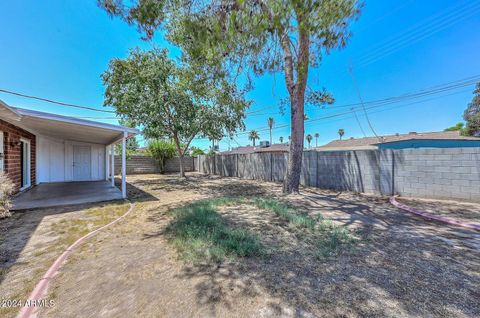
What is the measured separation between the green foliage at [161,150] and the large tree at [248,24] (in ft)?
40.9

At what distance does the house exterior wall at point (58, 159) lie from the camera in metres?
9.43

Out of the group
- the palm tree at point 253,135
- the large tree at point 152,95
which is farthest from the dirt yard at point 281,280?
the palm tree at point 253,135

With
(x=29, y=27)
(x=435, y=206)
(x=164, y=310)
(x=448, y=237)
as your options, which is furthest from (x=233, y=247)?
(x=29, y=27)

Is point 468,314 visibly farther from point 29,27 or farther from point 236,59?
point 29,27

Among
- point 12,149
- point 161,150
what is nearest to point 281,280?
point 12,149

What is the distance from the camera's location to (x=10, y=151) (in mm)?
6004

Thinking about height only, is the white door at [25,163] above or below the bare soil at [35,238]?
above

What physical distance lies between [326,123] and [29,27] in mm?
22287

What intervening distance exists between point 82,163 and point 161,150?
6104 mm

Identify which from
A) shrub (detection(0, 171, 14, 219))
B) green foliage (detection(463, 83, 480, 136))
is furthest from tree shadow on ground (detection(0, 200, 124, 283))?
green foliage (detection(463, 83, 480, 136))

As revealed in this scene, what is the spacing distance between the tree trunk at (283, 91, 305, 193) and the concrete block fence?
2656mm

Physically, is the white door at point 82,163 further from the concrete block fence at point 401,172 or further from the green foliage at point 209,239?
the concrete block fence at point 401,172

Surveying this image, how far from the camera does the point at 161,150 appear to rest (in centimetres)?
1659

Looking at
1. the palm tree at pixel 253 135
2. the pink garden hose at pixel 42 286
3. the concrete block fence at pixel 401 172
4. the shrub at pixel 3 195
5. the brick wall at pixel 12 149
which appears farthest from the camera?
the palm tree at pixel 253 135
